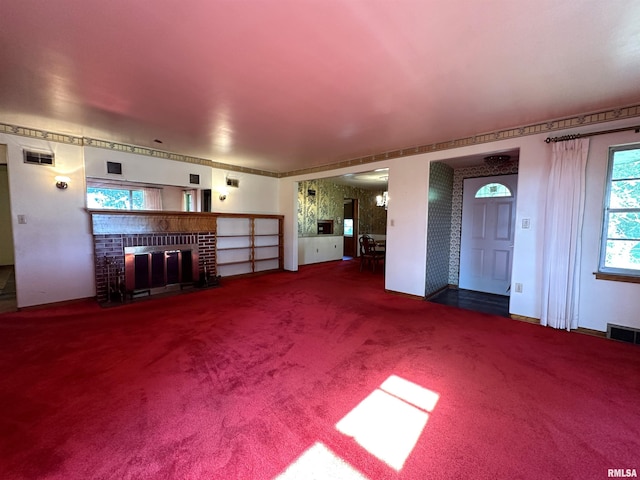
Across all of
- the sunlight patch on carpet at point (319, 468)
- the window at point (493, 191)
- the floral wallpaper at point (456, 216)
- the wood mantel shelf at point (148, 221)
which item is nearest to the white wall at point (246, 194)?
the wood mantel shelf at point (148, 221)

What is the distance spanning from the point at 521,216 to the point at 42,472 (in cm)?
508

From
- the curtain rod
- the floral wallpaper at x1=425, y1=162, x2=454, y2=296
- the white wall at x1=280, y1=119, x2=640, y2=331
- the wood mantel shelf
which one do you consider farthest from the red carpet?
the curtain rod

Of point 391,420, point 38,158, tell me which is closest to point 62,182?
point 38,158

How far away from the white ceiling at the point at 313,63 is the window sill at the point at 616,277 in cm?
192

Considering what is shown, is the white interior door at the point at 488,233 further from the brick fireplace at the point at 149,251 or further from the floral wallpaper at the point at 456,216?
the brick fireplace at the point at 149,251

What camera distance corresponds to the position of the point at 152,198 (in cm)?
542

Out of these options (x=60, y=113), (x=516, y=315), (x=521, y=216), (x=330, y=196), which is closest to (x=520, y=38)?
(x=521, y=216)

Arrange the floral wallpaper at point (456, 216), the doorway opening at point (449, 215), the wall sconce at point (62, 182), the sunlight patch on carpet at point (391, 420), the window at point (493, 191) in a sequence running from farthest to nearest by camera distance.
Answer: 1. the floral wallpaper at point (456, 216)
2. the window at point (493, 191)
3. the doorway opening at point (449, 215)
4. the wall sconce at point (62, 182)
5. the sunlight patch on carpet at point (391, 420)

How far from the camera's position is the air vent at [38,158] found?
153 inches

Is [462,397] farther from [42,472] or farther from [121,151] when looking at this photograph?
[121,151]

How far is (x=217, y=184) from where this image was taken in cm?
607

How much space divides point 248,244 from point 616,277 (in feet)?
20.6

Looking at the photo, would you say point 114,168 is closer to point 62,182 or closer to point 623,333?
point 62,182

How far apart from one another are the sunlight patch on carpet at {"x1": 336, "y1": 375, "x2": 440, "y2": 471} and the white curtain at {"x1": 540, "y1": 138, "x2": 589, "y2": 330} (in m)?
2.53
